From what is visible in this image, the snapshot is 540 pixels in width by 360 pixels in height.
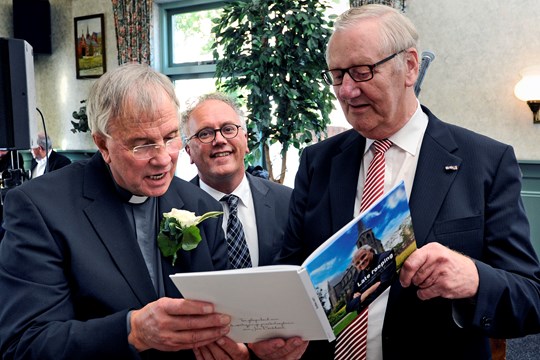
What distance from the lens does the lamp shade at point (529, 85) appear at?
16.5ft

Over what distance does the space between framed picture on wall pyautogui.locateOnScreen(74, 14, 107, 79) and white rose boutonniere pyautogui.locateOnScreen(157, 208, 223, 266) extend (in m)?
7.30

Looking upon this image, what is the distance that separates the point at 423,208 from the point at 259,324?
55 cm

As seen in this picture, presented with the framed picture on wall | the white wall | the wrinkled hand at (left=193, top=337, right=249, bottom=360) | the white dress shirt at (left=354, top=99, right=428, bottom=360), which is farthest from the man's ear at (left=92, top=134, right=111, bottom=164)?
the framed picture on wall

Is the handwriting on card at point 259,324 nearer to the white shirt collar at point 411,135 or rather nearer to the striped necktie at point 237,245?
the white shirt collar at point 411,135

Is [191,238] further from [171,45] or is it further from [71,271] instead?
[171,45]

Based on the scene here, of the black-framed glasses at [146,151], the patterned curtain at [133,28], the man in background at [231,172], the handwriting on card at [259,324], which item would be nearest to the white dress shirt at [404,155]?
the handwriting on card at [259,324]

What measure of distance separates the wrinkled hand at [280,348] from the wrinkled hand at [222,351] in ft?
0.16

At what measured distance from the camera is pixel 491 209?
150cm

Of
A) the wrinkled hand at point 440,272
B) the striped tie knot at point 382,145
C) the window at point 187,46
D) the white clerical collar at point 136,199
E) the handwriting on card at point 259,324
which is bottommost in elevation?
the handwriting on card at point 259,324

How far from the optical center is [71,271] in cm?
152

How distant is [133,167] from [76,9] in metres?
8.03

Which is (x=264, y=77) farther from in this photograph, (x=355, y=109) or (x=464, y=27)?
(x=355, y=109)

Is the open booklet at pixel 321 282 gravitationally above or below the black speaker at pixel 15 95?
below

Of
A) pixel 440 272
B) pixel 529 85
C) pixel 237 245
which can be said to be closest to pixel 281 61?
pixel 529 85
